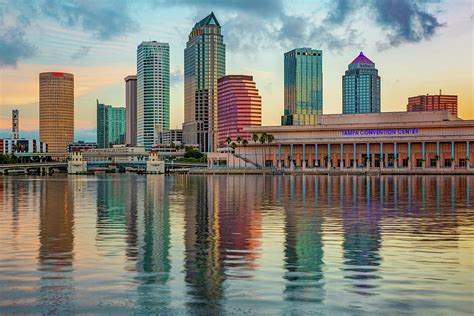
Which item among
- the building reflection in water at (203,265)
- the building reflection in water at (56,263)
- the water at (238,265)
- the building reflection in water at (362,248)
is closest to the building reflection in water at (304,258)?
the water at (238,265)

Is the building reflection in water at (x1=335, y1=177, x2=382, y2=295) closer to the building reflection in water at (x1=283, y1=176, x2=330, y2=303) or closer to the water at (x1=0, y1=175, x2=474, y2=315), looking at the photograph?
the water at (x1=0, y1=175, x2=474, y2=315)

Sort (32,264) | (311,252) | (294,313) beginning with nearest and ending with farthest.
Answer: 1. (294,313)
2. (32,264)
3. (311,252)

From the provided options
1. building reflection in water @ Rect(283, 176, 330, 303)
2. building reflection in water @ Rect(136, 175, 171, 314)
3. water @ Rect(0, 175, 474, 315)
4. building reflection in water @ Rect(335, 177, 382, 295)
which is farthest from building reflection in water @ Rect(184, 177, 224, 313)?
building reflection in water @ Rect(335, 177, 382, 295)

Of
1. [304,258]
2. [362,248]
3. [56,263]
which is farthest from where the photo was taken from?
[362,248]

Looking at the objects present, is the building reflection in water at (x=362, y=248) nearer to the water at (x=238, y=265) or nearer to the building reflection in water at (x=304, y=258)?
the water at (x=238, y=265)

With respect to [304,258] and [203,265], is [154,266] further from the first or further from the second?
[304,258]

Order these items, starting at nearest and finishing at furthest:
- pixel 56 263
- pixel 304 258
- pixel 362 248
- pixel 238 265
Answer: pixel 238 265 < pixel 56 263 < pixel 304 258 < pixel 362 248

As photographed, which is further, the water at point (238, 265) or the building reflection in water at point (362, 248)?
the building reflection in water at point (362, 248)

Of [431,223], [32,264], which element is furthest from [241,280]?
[431,223]

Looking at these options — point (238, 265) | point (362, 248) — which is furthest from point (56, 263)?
point (362, 248)

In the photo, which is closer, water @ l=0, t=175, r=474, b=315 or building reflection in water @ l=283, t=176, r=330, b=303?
water @ l=0, t=175, r=474, b=315

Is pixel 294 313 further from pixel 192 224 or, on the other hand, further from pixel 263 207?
pixel 263 207

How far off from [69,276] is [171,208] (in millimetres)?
35611

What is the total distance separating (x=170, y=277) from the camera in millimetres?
24188
